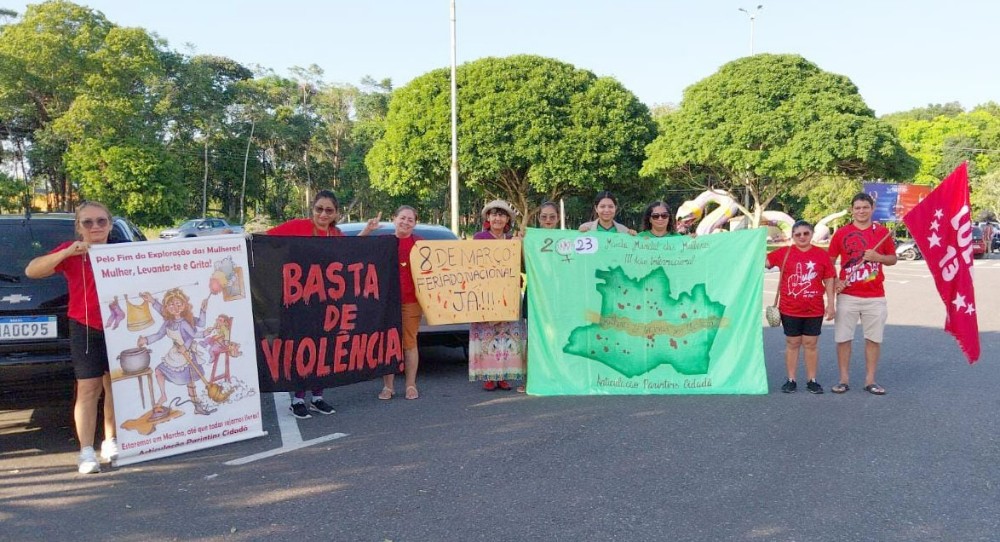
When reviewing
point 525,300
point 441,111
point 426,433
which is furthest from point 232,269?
point 441,111

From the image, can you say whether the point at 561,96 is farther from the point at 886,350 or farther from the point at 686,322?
the point at 686,322

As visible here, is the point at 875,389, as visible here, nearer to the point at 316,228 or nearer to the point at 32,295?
the point at 316,228

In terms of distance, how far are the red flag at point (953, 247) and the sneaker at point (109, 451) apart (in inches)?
246

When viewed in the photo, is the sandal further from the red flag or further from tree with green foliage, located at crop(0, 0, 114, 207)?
tree with green foliage, located at crop(0, 0, 114, 207)

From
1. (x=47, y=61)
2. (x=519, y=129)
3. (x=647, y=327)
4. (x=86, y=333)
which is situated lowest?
(x=647, y=327)

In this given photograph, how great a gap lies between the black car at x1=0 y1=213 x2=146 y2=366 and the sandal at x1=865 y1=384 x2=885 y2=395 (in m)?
6.37

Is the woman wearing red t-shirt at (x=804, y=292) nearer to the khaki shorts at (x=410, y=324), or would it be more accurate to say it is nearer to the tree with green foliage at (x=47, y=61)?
the khaki shorts at (x=410, y=324)

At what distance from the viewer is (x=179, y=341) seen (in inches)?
191

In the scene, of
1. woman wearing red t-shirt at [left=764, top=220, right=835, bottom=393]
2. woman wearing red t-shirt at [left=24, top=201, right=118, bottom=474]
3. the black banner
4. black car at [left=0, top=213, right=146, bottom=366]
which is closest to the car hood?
black car at [left=0, top=213, right=146, bottom=366]

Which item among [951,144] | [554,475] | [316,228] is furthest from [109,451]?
[951,144]

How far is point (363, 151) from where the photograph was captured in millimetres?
53250

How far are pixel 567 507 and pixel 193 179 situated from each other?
175ft

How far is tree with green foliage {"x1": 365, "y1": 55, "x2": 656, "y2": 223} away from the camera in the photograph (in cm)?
2803

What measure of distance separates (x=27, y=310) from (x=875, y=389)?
6641mm
